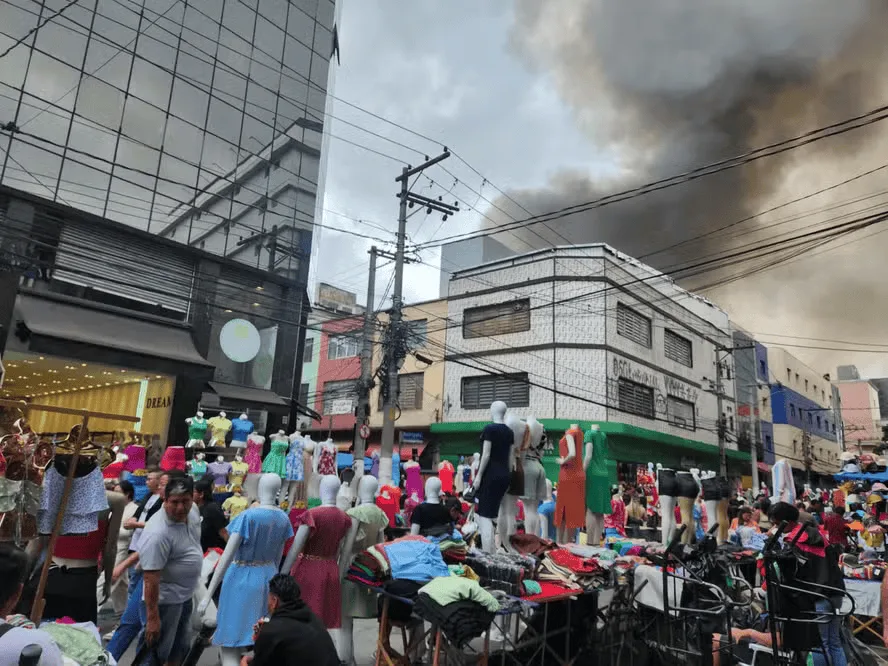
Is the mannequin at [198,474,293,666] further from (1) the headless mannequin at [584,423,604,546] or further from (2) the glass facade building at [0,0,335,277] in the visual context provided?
(2) the glass facade building at [0,0,335,277]

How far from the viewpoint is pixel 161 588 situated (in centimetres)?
390

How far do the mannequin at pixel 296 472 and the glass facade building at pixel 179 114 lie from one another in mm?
9183

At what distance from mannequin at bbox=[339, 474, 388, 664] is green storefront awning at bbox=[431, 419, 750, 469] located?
17276 mm

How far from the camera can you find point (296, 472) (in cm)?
1215

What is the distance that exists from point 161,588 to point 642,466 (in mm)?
23555

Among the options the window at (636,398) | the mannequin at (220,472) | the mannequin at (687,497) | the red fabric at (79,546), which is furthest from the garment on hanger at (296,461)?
the window at (636,398)

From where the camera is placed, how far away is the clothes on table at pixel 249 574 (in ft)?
13.6

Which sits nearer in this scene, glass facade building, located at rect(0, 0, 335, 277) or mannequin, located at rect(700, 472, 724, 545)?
mannequin, located at rect(700, 472, 724, 545)

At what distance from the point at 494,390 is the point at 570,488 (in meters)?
16.6

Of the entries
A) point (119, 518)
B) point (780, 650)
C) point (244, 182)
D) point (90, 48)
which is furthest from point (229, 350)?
point (780, 650)

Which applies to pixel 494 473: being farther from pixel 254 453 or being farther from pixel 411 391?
pixel 411 391

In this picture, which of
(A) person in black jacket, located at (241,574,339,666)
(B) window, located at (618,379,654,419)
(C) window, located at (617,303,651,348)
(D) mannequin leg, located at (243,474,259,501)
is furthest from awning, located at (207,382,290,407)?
(A) person in black jacket, located at (241,574,339,666)

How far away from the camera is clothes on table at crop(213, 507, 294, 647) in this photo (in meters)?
4.16

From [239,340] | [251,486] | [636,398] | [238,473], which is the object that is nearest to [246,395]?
[239,340]
